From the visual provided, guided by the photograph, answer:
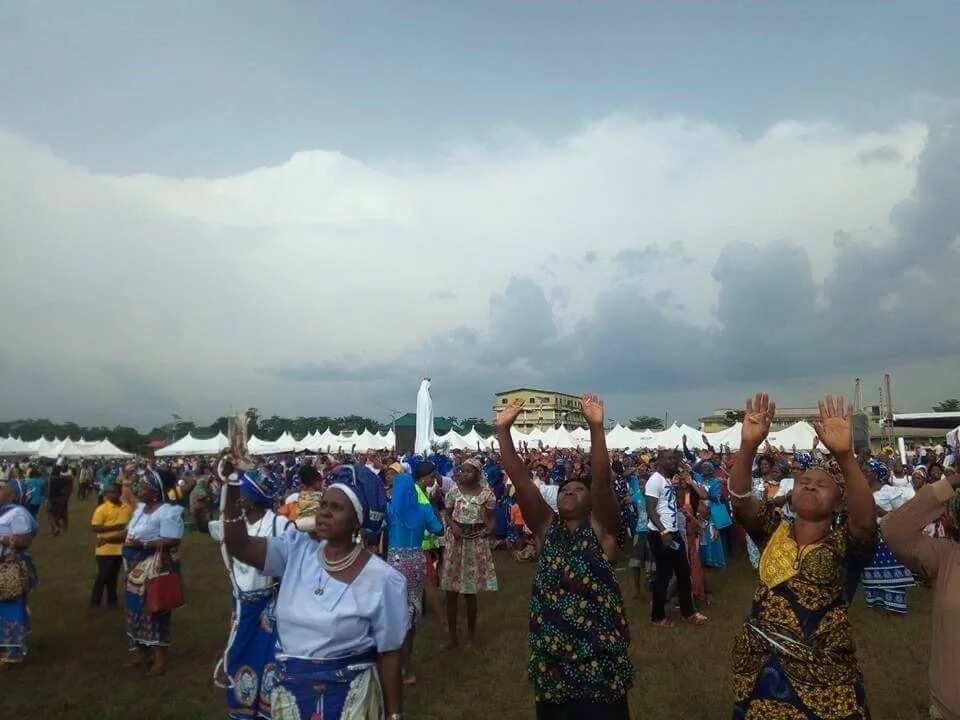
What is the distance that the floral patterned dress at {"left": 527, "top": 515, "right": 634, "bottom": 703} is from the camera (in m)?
3.32

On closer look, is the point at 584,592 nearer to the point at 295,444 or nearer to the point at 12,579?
the point at 12,579

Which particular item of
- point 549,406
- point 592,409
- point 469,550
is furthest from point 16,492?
point 549,406

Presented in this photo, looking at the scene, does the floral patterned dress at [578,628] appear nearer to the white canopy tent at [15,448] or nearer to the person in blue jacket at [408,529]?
the person in blue jacket at [408,529]

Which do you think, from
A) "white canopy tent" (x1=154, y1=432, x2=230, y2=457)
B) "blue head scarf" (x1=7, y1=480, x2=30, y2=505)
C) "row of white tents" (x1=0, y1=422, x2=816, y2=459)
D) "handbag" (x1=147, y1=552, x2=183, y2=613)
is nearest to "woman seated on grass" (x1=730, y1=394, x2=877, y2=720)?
"handbag" (x1=147, y1=552, x2=183, y2=613)

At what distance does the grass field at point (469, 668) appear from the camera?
19.2 feet

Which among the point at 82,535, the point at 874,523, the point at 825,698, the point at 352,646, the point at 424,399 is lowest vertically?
the point at 82,535

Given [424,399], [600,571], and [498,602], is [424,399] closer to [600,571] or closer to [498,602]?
[498,602]

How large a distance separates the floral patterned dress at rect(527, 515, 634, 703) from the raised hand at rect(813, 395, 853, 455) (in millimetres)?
1255

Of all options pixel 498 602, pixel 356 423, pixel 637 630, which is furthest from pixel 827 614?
pixel 356 423

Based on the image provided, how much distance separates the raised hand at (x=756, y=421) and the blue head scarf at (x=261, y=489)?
2778 millimetres

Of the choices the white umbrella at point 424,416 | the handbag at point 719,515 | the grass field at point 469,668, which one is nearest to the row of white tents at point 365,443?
the white umbrella at point 424,416

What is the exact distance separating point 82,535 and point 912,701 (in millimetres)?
18628

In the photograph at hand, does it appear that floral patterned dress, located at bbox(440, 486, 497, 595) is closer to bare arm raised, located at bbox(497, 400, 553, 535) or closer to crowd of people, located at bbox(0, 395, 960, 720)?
crowd of people, located at bbox(0, 395, 960, 720)

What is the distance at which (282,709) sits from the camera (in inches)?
112
